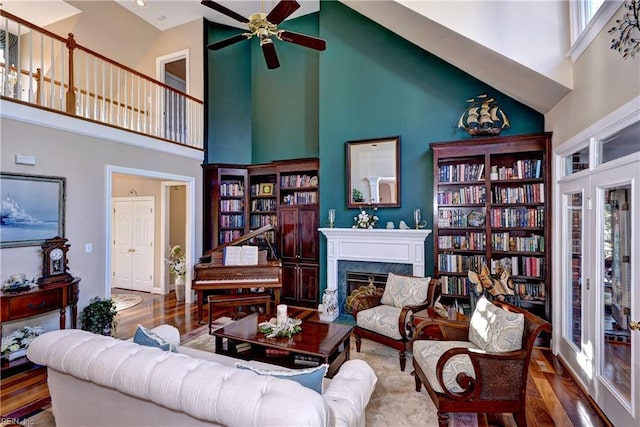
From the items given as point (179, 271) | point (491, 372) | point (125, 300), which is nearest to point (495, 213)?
point (491, 372)

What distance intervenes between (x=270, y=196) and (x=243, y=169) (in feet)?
2.44

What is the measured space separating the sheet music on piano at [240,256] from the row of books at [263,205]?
134cm

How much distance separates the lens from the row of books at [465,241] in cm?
408

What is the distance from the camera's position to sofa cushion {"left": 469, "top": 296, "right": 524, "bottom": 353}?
7.09 ft

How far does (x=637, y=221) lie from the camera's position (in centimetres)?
199

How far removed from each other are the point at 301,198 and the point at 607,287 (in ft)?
13.3

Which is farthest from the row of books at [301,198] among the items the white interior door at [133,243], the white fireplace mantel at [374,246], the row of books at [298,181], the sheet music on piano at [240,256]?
the white interior door at [133,243]

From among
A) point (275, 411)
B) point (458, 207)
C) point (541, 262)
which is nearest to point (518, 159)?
point (458, 207)

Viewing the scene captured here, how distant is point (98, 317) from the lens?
378 cm

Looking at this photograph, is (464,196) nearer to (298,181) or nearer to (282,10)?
(298,181)

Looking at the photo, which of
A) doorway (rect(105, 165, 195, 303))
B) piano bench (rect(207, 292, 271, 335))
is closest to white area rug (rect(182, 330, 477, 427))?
piano bench (rect(207, 292, 271, 335))

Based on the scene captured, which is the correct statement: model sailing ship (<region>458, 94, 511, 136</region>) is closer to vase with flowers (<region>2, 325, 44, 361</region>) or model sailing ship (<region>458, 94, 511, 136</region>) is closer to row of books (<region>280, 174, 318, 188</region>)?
row of books (<region>280, 174, 318, 188</region>)

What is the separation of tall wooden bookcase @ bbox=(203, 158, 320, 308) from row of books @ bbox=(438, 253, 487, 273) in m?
1.95

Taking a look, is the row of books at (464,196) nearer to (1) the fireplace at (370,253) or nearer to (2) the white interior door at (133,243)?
(1) the fireplace at (370,253)
